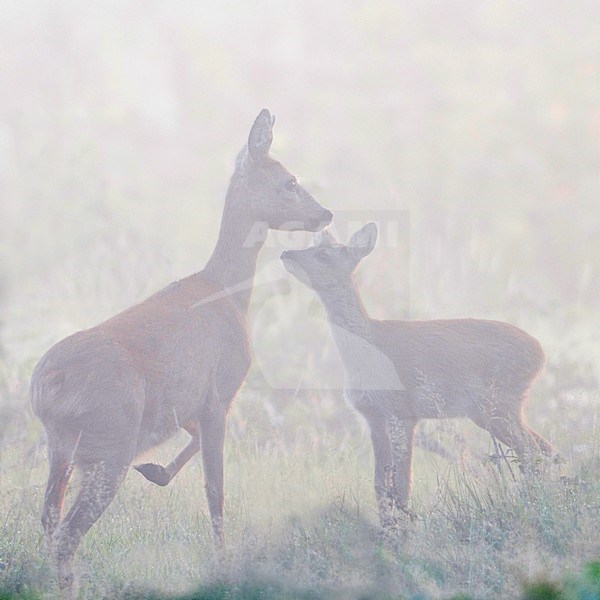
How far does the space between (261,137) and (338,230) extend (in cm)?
688

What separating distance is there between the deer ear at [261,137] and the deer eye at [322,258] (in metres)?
0.86

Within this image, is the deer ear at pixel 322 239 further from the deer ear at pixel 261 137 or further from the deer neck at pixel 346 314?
the deer ear at pixel 261 137

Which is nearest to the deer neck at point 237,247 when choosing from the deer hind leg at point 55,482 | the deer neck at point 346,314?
the deer neck at point 346,314

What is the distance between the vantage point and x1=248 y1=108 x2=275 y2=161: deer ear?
25.1 ft

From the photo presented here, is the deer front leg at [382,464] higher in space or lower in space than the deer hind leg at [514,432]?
lower

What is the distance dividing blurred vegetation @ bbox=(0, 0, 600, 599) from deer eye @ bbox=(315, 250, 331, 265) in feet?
4.44

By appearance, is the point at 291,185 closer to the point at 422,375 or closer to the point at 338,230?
the point at 422,375

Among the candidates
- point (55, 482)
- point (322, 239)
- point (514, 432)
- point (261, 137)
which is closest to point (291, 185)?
point (261, 137)

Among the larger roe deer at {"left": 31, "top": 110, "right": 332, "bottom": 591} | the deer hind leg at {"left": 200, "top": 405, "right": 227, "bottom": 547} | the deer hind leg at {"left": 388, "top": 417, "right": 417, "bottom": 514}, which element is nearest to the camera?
the larger roe deer at {"left": 31, "top": 110, "right": 332, "bottom": 591}

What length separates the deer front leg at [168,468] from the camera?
23.1 feet

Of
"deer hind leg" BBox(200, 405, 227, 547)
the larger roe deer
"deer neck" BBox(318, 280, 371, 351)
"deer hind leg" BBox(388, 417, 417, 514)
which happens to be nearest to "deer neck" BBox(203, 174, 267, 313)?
the larger roe deer

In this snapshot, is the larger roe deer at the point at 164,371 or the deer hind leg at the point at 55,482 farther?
the deer hind leg at the point at 55,482

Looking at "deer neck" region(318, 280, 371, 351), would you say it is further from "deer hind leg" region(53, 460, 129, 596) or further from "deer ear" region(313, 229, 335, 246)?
"deer hind leg" region(53, 460, 129, 596)

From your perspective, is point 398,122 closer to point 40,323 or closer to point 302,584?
point 40,323
